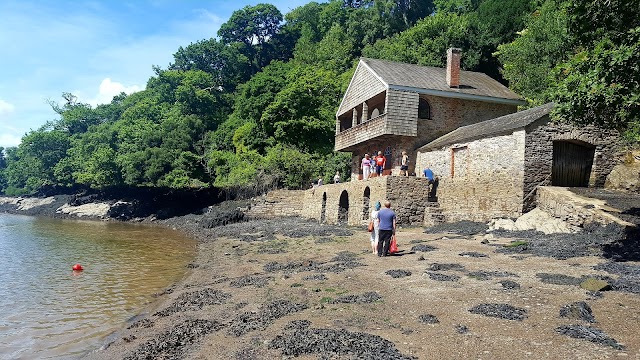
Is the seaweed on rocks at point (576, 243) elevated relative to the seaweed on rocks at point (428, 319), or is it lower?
elevated

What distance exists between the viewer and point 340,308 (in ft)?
27.8

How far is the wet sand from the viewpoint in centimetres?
627

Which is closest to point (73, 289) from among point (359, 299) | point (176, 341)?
point (176, 341)

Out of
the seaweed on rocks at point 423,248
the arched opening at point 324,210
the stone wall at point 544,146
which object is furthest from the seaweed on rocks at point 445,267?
the arched opening at point 324,210

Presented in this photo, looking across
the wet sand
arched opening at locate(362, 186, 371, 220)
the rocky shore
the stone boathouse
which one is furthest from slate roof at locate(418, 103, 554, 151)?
the wet sand

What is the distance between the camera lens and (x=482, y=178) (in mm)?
19578

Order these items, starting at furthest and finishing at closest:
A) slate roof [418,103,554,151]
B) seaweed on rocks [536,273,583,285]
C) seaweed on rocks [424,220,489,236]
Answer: slate roof [418,103,554,151]
seaweed on rocks [424,220,489,236]
seaweed on rocks [536,273,583,285]

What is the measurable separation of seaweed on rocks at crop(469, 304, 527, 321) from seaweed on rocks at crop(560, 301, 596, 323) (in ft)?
2.05

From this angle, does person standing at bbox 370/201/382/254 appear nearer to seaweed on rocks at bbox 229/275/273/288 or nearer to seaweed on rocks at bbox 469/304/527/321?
seaweed on rocks at bbox 229/275/273/288

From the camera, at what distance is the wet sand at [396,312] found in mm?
6270

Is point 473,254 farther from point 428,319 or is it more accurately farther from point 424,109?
point 424,109

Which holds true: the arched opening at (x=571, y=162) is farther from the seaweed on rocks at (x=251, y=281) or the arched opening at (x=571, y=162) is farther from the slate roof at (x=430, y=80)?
the seaweed on rocks at (x=251, y=281)

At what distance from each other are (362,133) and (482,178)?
35.9 ft

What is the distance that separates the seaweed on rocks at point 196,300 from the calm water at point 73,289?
1.02 metres
